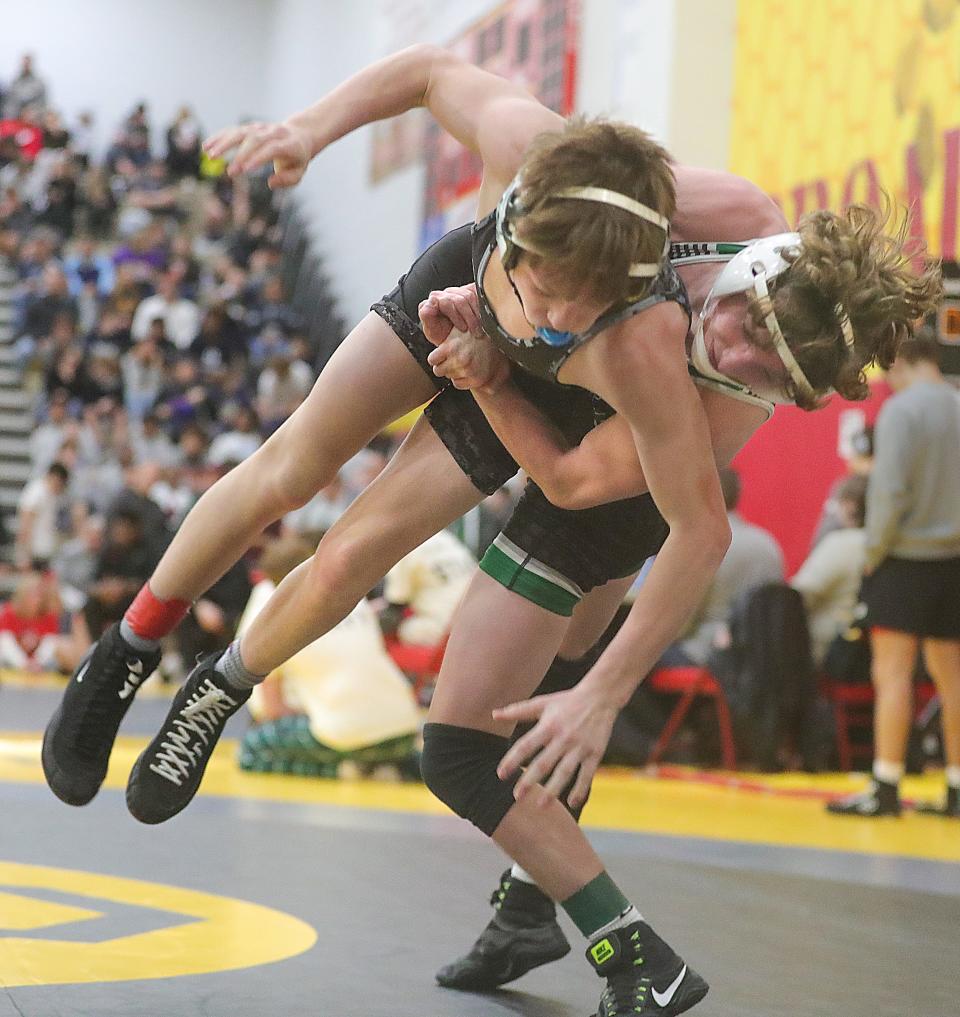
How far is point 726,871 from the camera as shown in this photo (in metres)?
3.98

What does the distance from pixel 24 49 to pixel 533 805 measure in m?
17.2

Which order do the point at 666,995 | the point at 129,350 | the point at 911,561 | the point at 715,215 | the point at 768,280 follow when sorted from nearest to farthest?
the point at 768,280 < the point at 666,995 < the point at 715,215 < the point at 911,561 < the point at 129,350

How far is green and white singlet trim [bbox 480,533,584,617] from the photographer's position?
94.6 inches

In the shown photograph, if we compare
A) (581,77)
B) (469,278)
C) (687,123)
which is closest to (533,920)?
(469,278)

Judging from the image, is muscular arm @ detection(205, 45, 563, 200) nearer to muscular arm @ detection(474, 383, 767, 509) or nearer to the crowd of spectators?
muscular arm @ detection(474, 383, 767, 509)

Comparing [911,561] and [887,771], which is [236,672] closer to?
[887,771]

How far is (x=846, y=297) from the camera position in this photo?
2.11 metres

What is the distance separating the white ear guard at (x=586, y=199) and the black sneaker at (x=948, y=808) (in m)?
3.68

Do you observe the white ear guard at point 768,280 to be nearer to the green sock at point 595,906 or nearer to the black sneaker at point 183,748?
the green sock at point 595,906

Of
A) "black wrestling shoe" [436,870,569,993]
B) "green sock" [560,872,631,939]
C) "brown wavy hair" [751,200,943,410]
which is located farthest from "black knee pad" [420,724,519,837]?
"brown wavy hair" [751,200,943,410]

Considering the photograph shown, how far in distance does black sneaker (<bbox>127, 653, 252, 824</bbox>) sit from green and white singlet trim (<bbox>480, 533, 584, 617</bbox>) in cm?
56

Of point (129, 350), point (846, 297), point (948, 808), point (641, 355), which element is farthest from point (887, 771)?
point (129, 350)

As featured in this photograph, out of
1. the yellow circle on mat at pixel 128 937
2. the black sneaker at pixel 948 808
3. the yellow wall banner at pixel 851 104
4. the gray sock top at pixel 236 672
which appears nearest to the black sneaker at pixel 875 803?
the black sneaker at pixel 948 808

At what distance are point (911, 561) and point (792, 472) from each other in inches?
108
